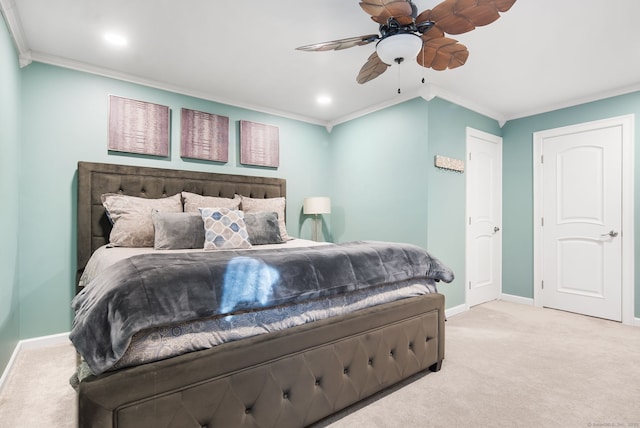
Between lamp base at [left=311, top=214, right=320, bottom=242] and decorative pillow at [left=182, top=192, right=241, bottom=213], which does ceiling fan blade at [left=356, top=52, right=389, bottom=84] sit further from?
lamp base at [left=311, top=214, right=320, bottom=242]

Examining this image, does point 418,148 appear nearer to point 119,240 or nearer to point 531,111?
point 531,111

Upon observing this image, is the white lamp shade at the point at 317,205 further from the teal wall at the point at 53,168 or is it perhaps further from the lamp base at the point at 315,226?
the teal wall at the point at 53,168

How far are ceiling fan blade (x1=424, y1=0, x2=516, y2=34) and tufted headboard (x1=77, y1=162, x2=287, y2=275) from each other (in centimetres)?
261

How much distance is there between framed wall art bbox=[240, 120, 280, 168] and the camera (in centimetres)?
393

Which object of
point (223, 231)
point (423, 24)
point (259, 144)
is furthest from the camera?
point (259, 144)

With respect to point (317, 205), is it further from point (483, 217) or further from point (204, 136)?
point (483, 217)

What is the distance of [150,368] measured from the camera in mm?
1212

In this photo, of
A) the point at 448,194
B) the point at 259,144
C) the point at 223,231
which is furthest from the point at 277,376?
the point at 259,144

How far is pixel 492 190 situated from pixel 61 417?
15.6 feet

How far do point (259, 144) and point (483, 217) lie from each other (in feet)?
9.87

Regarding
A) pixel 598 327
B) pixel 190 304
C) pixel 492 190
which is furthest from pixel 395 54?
pixel 598 327

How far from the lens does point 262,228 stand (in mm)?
3064

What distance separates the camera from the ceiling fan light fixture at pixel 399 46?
185 centimetres

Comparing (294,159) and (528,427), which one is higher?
(294,159)
